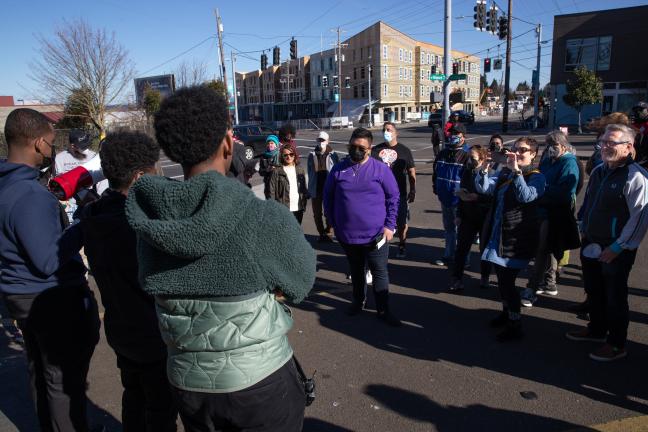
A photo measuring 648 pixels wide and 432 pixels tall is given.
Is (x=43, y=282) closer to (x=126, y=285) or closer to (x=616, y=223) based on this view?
(x=126, y=285)

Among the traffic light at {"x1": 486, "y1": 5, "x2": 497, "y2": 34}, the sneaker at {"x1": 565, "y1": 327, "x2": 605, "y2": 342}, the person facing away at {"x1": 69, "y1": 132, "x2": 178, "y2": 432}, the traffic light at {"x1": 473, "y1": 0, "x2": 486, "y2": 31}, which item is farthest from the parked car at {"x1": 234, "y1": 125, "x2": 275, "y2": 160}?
the person facing away at {"x1": 69, "y1": 132, "x2": 178, "y2": 432}

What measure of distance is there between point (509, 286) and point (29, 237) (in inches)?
145

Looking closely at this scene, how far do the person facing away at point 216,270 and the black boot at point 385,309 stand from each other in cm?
297

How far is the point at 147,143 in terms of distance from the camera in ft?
7.80

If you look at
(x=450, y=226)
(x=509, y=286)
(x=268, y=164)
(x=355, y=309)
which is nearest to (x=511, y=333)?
(x=509, y=286)

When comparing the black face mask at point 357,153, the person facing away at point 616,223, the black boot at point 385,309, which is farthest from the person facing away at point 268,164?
the person facing away at point 616,223

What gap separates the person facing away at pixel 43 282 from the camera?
7.80 ft

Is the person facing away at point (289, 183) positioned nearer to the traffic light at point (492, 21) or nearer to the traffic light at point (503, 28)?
the traffic light at point (492, 21)

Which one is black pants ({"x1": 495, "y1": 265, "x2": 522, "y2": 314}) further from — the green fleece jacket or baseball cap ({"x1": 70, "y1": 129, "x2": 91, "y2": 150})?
baseball cap ({"x1": 70, "y1": 129, "x2": 91, "y2": 150})

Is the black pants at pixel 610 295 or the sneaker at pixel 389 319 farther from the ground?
the black pants at pixel 610 295

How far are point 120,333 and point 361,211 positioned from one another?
8.62 feet

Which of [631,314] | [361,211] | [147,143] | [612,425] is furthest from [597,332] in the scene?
[147,143]

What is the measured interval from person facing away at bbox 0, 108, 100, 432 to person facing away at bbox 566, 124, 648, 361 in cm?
374

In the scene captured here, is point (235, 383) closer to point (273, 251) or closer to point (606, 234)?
point (273, 251)
